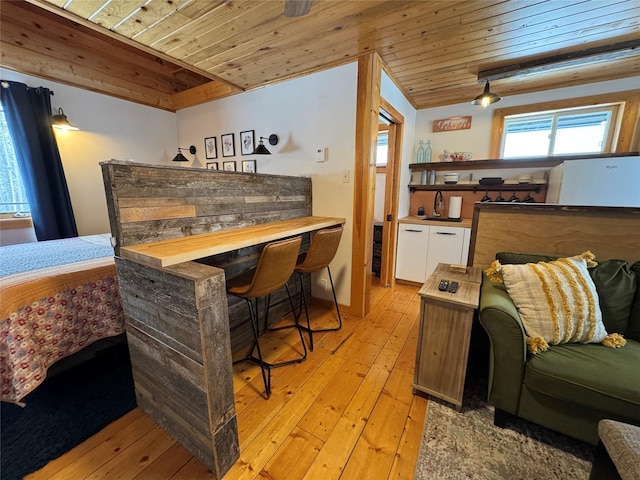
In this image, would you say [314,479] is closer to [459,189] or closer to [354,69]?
[354,69]

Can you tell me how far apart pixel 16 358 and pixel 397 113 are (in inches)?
137

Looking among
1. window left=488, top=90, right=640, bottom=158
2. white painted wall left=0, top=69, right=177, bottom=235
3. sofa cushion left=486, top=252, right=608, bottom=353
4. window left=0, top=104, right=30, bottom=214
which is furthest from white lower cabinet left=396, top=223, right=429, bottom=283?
window left=0, top=104, right=30, bottom=214

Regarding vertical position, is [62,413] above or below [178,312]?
below

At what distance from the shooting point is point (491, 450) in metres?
1.22

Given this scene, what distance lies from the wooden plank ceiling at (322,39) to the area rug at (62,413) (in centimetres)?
238

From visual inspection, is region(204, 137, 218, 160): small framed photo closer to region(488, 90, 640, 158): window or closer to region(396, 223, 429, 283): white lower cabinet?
region(396, 223, 429, 283): white lower cabinet

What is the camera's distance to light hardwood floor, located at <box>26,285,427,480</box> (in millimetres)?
1147

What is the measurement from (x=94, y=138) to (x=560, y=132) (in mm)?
5610

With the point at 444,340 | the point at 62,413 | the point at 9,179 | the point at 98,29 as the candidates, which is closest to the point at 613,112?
the point at 444,340

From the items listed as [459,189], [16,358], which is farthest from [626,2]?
[16,358]

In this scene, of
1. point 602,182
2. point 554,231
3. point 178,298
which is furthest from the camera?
point 602,182

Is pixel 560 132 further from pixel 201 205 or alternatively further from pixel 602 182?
pixel 201 205

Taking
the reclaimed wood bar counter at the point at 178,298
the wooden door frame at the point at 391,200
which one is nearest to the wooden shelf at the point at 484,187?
the wooden door frame at the point at 391,200

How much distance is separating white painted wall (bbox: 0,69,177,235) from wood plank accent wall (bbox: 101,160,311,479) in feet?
8.54
